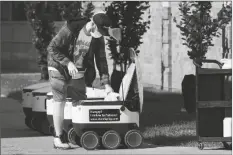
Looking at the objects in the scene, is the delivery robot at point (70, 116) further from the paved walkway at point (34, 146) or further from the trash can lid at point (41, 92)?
the trash can lid at point (41, 92)

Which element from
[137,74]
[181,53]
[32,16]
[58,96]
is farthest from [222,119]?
[181,53]

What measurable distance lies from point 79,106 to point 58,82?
50 cm

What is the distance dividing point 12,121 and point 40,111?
2.10m

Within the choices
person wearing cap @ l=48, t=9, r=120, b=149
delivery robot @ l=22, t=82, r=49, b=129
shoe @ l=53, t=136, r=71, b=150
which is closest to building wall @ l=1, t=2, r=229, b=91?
delivery robot @ l=22, t=82, r=49, b=129

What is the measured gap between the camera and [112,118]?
11.5 meters

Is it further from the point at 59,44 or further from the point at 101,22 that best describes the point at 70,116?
the point at 101,22

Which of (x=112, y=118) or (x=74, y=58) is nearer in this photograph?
(x=112, y=118)

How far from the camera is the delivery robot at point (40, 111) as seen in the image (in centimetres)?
1341

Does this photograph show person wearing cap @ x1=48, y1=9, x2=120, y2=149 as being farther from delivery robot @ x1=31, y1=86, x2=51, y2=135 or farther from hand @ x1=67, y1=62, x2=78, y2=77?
delivery robot @ x1=31, y1=86, x2=51, y2=135

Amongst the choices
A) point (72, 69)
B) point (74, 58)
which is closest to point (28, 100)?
point (74, 58)

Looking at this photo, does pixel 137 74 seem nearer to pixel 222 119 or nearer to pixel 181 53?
pixel 222 119

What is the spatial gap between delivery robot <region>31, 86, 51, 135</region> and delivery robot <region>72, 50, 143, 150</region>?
6.12 feet

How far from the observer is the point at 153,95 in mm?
22109

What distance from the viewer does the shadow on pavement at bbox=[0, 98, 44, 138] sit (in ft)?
44.4
